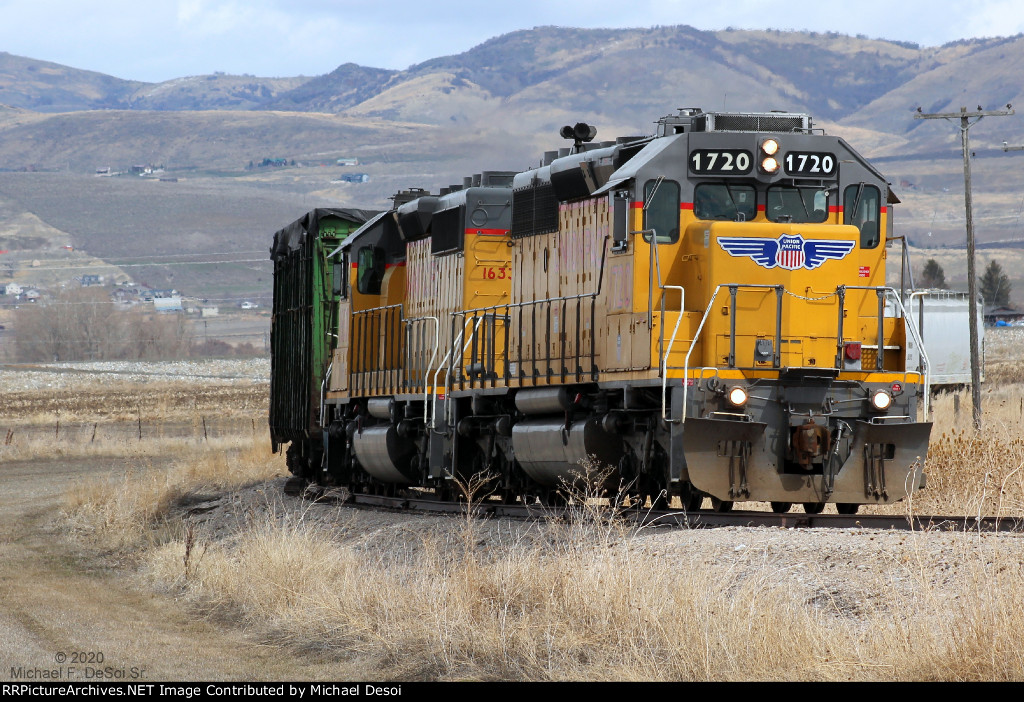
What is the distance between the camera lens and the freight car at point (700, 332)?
42.7 ft

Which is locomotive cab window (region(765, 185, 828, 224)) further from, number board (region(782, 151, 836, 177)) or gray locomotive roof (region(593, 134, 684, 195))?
gray locomotive roof (region(593, 134, 684, 195))

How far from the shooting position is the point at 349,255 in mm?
21438

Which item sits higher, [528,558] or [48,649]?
[528,558]

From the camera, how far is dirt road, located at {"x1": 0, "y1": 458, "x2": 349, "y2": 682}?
962 centimetres

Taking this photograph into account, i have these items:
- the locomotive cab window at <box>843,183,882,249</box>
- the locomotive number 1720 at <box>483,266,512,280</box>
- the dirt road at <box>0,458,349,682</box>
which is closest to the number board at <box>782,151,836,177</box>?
the locomotive cab window at <box>843,183,882,249</box>

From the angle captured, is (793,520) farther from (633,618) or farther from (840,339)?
(633,618)

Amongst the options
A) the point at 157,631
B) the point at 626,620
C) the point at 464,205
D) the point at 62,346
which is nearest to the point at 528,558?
the point at 626,620

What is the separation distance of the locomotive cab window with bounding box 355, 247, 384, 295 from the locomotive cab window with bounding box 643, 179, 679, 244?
8293 millimetres

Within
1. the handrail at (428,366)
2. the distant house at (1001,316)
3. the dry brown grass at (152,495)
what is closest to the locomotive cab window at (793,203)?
the handrail at (428,366)

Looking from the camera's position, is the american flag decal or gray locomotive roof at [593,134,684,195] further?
gray locomotive roof at [593,134,684,195]

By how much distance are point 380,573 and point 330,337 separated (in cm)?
1106

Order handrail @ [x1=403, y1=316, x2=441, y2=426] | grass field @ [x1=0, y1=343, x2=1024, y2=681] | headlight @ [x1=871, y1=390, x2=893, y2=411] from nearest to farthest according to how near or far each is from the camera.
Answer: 1. grass field @ [x1=0, y1=343, x2=1024, y2=681]
2. headlight @ [x1=871, y1=390, x2=893, y2=411]
3. handrail @ [x1=403, y1=316, x2=441, y2=426]

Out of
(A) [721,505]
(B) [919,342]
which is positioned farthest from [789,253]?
(A) [721,505]
